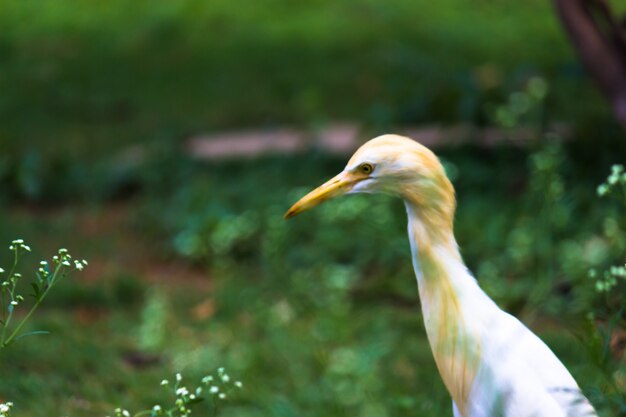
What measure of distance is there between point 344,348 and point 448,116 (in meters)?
3.00

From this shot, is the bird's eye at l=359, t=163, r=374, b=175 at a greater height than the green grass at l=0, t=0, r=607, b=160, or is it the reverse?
the green grass at l=0, t=0, r=607, b=160

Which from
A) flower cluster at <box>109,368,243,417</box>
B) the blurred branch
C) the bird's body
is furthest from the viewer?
the blurred branch

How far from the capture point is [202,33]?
30.9 feet

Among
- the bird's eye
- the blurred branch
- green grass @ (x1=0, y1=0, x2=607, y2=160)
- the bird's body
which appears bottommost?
the bird's body

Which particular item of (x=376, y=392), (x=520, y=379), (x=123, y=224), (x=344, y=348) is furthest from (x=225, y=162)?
(x=520, y=379)

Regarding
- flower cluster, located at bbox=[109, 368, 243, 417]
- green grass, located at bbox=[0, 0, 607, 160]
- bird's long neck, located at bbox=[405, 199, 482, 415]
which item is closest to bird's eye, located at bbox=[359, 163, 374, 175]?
bird's long neck, located at bbox=[405, 199, 482, 415]

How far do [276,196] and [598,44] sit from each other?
166cm

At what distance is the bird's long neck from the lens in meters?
2.82

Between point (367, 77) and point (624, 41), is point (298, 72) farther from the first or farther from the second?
point (624, 41)

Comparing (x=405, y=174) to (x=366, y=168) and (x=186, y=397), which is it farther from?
(x=186, y=397)

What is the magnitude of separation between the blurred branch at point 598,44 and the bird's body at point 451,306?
9.64ft

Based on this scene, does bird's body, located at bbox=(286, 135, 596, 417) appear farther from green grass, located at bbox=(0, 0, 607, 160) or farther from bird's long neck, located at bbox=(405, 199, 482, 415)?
green grass, located at bbox=(0, 0, 607, 160)

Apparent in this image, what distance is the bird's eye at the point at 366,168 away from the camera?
2834 millimetres

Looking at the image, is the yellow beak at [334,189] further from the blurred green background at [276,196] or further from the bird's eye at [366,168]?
the blurred green background at [276,196]
